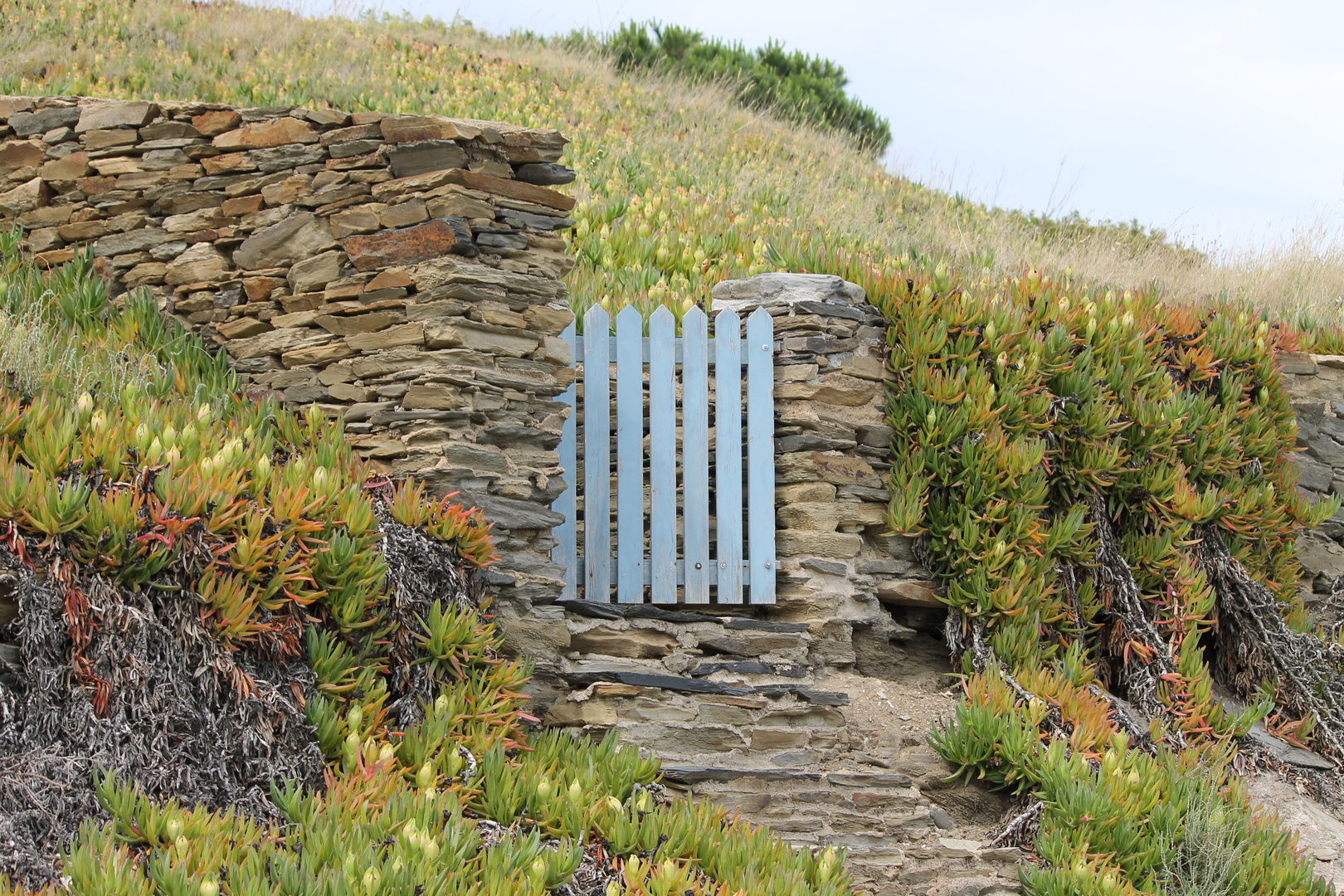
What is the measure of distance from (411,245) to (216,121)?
4.94 ft

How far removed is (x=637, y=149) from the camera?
42.3 ft

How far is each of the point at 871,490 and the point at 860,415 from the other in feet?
1.38

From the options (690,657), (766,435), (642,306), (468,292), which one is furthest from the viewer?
(642,306)

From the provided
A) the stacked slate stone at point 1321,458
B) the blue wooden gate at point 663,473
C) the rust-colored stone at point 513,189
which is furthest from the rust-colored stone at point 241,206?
the stacked slate stone at point 1321,458

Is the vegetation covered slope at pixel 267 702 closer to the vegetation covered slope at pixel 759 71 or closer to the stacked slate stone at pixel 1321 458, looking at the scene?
the stacked slate stone at pixel 1321 458

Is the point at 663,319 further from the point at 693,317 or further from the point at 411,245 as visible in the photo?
the point at 411,245

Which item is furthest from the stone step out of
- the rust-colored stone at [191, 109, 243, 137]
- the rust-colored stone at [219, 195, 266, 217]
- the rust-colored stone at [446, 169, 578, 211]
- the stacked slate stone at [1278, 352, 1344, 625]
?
the stacked slate stone at [1278, 352, 1344, 625]

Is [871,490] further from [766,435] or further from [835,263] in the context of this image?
[835,263]

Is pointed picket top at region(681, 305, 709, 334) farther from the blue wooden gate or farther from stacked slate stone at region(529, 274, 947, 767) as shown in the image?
stacked slate stone at region(529, 274, 947, 767)

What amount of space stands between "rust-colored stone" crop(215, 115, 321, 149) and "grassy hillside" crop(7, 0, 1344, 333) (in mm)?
1662

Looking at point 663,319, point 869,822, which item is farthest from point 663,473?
point 869,822

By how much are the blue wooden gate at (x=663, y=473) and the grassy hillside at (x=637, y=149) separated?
1.78 feet

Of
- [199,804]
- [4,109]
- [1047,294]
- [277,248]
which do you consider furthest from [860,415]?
[4,109]

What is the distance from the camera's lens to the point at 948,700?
18.5ft
